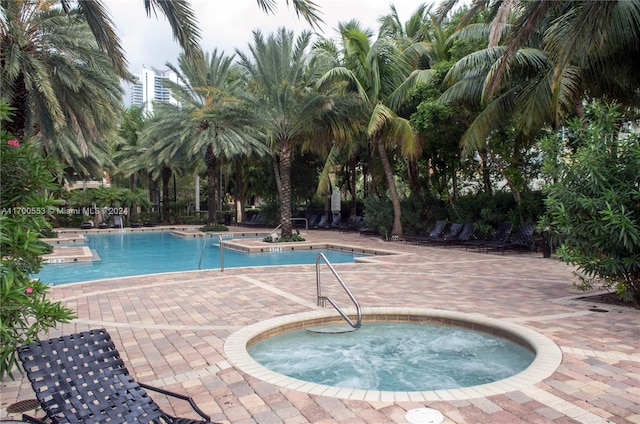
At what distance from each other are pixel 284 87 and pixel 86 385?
16.1 m

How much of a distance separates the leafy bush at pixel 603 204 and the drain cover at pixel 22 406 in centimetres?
732

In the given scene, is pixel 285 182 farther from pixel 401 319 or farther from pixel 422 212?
pixel 401 319

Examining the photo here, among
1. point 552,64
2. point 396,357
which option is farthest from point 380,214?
point 396,357

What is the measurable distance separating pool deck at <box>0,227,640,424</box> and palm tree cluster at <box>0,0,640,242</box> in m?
3.71

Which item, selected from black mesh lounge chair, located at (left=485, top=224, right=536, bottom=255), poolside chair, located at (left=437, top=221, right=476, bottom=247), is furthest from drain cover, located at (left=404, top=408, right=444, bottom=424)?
poolside chair, located at (left=437, top=221, right=476, bottom=247)

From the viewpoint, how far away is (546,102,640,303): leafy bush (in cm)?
719

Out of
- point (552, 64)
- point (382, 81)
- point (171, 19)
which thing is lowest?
point (171, 19)

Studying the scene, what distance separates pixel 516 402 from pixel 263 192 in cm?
3018

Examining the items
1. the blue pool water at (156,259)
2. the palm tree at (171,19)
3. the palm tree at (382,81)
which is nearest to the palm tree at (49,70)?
the blue pool water at (156,259)

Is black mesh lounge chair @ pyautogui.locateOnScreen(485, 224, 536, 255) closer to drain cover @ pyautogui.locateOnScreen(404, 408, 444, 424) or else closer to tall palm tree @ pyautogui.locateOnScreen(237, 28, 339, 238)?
tall palm tree @ pyautogui.locateOnScreen(237, 28, 339, 238)

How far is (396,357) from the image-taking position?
623 centimetres

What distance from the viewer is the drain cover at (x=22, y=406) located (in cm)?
410

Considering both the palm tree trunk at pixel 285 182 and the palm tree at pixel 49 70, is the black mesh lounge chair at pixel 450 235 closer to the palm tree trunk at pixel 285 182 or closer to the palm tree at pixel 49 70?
the palm tree trunk at pixel 285 182

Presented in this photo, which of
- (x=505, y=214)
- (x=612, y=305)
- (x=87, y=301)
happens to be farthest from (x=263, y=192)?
(x=612, y=305)
